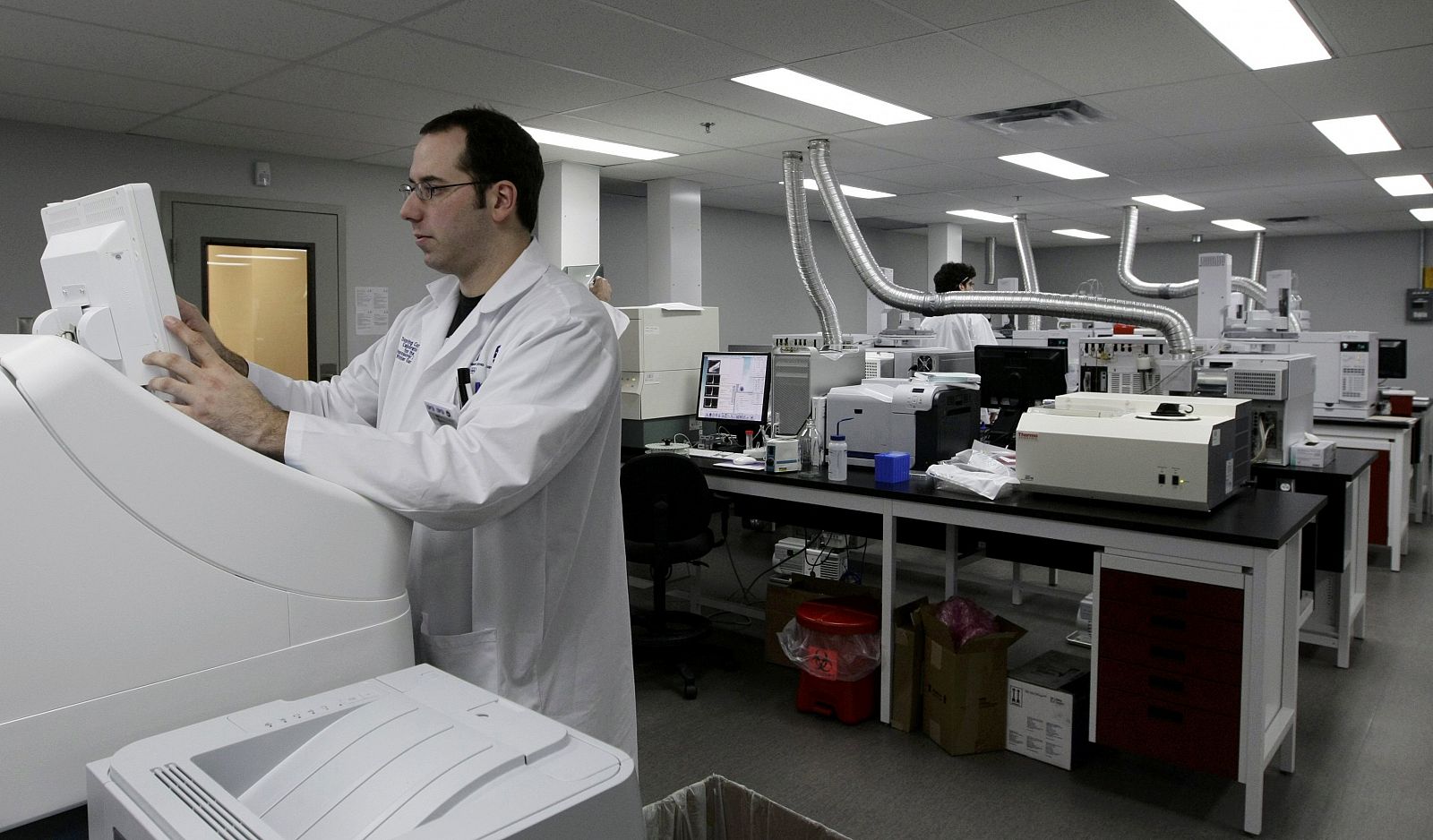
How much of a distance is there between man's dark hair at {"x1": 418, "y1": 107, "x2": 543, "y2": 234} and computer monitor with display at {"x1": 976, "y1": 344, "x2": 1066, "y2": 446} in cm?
278

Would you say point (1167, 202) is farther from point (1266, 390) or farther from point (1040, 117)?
point (1266, 390)

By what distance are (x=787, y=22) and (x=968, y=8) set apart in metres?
0.60

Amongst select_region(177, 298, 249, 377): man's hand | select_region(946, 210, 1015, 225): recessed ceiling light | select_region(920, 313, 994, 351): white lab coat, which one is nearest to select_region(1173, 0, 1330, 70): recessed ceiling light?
select_region(920, 313, 994, 351): white lab coat

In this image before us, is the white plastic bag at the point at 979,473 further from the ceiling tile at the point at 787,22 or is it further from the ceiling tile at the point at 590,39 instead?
the ceiling tile at the point at 590,39

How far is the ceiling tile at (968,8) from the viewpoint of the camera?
9.80ft

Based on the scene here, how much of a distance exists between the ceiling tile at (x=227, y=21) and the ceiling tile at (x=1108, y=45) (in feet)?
7.27

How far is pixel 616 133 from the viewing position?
493 centimetres

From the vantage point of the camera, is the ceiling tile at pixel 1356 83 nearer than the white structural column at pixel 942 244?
Yes

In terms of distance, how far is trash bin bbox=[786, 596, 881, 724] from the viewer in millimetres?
2857

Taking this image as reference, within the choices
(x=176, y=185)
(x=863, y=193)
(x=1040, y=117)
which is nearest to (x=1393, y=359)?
(x=1040, y=117)

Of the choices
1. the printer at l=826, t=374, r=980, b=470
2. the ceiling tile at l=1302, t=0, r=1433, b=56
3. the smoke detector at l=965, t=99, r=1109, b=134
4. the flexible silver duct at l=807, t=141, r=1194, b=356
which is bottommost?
the printer at l=826, t=374, r=980, b=470

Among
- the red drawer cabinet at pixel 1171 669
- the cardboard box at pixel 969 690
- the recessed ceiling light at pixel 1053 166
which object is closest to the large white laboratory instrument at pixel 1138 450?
the red drawer cabinet at pixel 1171 669

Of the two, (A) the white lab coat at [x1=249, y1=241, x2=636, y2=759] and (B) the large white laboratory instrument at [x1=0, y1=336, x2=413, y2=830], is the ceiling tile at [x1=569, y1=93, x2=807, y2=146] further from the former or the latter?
(B) the large white laboratory instrument at [x1=0, y1=336, x2=413, y2=830]

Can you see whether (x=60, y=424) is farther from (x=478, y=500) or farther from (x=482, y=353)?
(x=482, y=353)
